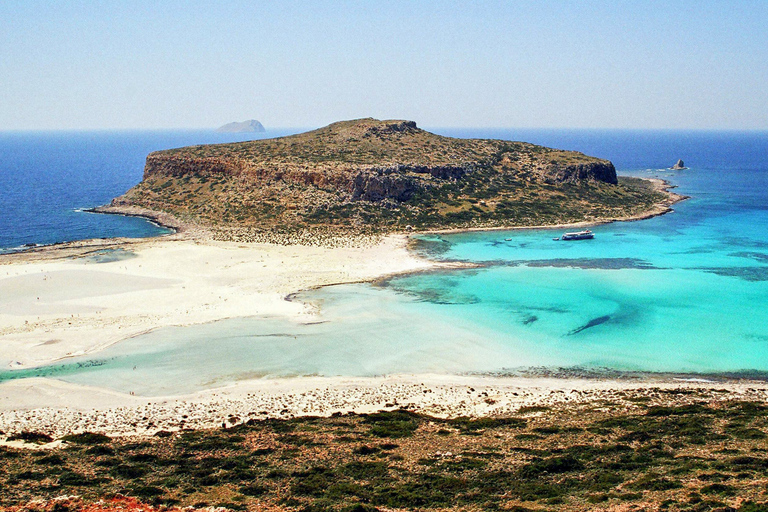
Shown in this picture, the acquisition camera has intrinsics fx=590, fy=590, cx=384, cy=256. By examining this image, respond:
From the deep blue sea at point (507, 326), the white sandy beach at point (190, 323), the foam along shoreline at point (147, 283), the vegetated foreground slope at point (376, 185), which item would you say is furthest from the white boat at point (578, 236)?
the white sandy beach at point (190, 323)

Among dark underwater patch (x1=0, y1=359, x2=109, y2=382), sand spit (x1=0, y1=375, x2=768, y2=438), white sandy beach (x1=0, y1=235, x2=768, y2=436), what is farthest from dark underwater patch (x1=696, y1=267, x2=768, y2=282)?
dark underwater patch (x1=0, y1=359, x2=109, y2=382)

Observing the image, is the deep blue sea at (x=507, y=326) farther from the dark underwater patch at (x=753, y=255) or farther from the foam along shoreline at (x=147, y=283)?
the foam along shoreline at (x=147, y=283)

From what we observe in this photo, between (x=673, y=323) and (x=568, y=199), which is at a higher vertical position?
(x=568, y=199)

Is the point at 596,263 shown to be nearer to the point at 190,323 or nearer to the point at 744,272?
the point at 744,272

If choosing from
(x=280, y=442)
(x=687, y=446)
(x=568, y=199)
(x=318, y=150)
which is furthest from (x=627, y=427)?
(x=318, y=150)

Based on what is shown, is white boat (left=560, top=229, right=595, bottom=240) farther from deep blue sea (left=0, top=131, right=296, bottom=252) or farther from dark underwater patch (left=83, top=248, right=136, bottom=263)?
deep blue sea (left=0, top=131, right=296, bottom=252)

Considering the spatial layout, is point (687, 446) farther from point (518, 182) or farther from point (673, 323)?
point (518, 182)
